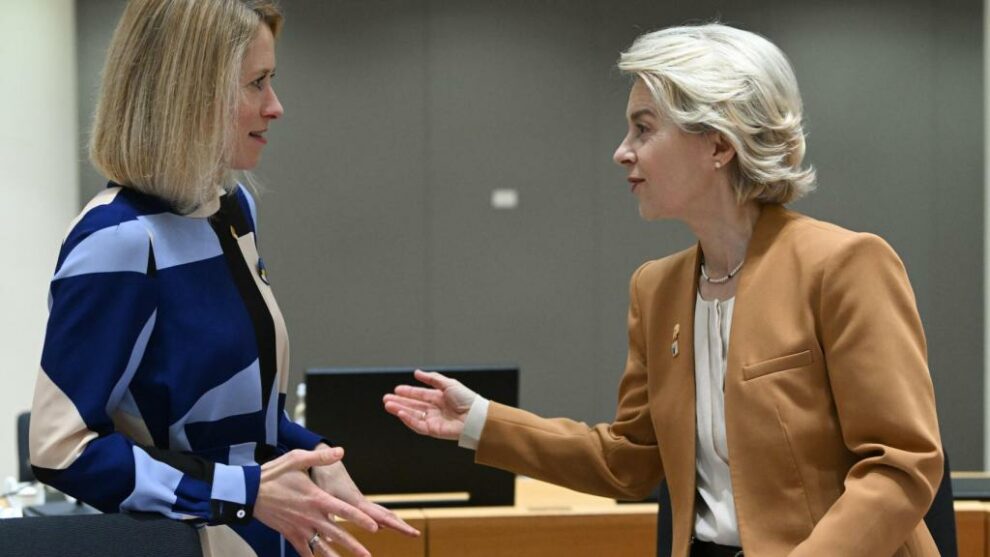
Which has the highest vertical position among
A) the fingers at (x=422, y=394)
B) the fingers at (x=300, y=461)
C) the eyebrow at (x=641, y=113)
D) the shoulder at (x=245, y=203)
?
the eyebrow at (x=641, y=113)

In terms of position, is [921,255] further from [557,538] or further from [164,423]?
[164,423]

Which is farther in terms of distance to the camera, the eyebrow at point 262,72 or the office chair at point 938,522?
the office chair at point 938,522

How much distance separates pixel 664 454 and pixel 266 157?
500 centimetres

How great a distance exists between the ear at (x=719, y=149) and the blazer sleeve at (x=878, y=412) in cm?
29

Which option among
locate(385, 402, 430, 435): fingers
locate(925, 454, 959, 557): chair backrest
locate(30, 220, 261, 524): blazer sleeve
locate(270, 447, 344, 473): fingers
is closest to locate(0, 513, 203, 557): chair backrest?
locate(30, 220, 261, 524): blazer sleeve

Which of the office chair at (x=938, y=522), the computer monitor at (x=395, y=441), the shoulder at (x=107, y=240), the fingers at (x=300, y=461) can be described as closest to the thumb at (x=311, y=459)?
the fingers at (x=300, y=461)

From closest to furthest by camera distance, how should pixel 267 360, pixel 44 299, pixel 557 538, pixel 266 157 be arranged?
pixel 267 360 < pixel 557 538 < pixel 44 299 < pixel 266 157

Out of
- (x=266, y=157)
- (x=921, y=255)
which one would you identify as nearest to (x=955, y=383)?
(x=921, y=255)

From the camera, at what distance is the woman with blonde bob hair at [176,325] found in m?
1.50

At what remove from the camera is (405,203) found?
22.2 feet

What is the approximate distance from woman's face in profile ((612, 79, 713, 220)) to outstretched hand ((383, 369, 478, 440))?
502 millimetres

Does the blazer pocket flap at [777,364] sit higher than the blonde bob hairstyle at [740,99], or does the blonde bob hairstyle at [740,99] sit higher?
the blonde bob hairstyle at [740,99]

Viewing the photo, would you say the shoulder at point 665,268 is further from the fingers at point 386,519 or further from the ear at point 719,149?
the fingers at point 386,519

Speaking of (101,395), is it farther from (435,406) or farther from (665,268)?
(665,268)
